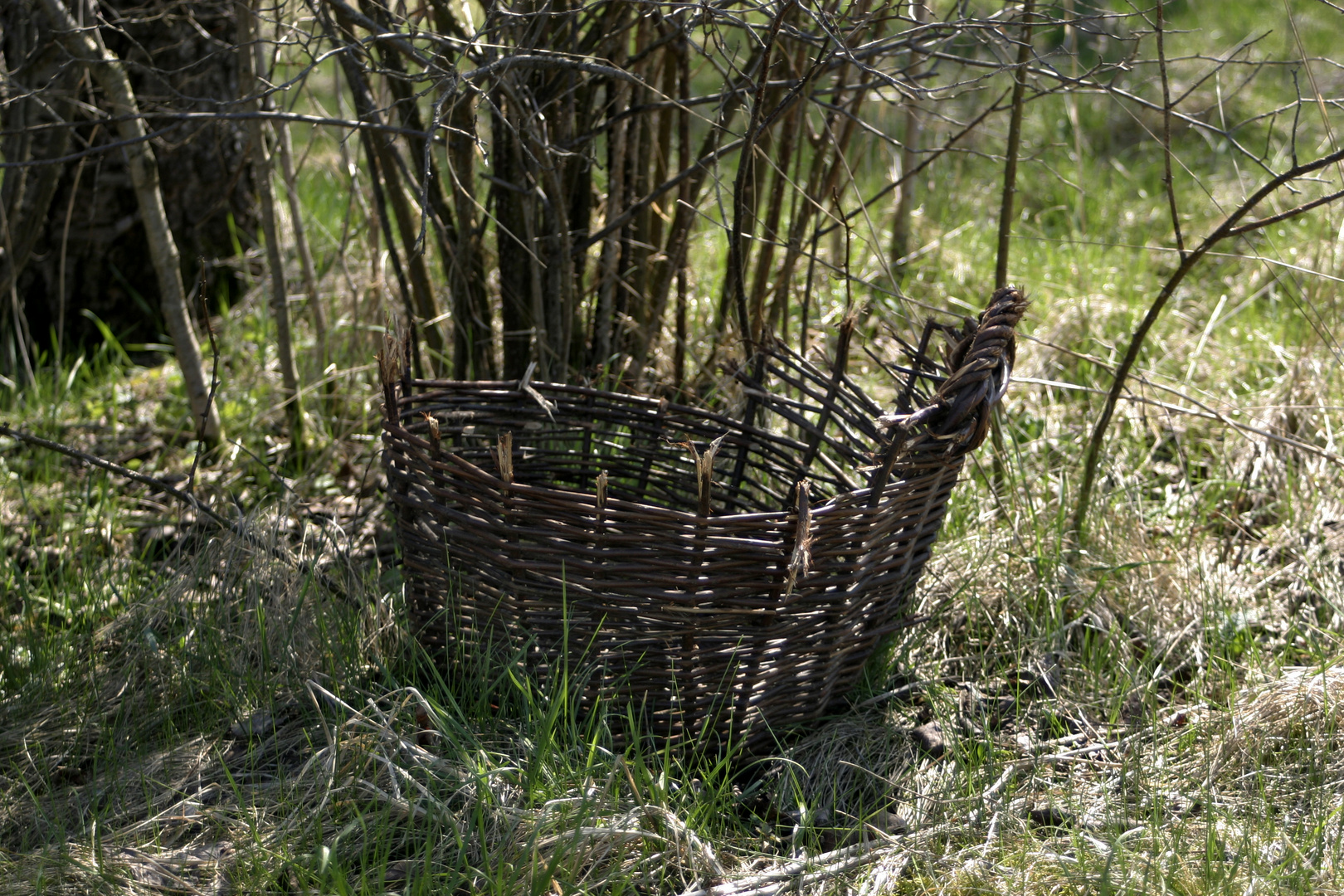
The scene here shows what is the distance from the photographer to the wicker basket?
1.52 metres

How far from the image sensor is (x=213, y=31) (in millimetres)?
3160

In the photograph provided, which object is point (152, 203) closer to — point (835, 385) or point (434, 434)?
point (434, 434)

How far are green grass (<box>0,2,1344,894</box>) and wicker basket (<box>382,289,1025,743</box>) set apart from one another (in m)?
0.09

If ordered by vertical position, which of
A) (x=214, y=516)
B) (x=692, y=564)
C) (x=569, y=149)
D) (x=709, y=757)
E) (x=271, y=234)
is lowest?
(x=709, y=757)

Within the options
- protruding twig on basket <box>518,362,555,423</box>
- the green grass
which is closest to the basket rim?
protruding twig on basket <box>518,362,555,423</box>

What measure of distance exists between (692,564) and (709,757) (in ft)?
1.35

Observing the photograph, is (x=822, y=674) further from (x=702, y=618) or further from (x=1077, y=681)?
(x=1077, y=681)

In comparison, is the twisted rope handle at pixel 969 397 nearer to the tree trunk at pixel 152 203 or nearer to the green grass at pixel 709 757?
the green grass at pixel 709 757

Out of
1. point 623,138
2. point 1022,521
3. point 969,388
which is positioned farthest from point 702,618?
point 623,138

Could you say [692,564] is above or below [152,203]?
below

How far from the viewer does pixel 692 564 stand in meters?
1.53

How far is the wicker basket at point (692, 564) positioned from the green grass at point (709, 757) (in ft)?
0.29

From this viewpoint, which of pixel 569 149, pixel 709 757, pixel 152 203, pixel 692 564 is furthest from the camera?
pixel 152 203

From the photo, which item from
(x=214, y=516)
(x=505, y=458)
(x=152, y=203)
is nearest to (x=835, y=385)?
(x=505, y=458)
